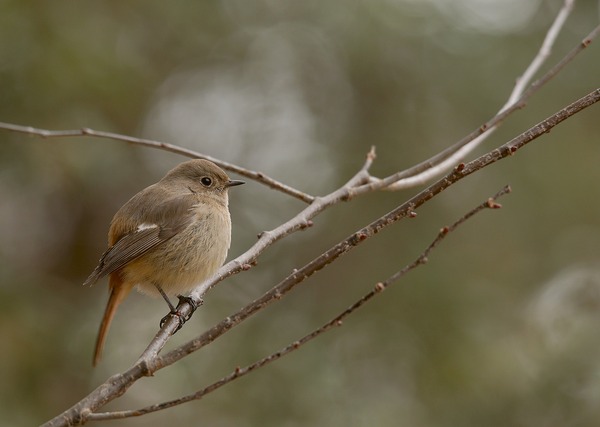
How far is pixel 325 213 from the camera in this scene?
785cm

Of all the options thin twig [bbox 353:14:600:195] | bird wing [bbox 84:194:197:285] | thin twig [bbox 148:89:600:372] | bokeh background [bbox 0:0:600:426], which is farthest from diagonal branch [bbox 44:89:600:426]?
bokeh background [bbox 0:0:600:426]

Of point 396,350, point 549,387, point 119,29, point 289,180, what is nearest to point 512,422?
point 549,387

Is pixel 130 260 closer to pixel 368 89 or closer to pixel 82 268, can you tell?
pixel 82 268

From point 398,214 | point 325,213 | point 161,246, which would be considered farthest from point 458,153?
point 325,213

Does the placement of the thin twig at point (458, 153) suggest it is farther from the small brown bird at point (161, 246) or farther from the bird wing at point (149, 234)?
the bird wing at point (149, 234)

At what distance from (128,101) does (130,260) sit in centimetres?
302

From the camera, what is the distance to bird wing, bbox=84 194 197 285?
432cm

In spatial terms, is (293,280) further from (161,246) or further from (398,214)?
(161,246)

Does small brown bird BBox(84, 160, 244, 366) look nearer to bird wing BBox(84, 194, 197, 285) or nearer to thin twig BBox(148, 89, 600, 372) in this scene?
bird wing BBox(84, 194, 197, 285)

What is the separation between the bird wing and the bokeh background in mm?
1862

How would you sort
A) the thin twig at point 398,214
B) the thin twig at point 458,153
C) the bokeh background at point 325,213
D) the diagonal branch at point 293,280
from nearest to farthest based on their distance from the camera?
the diagonal branch at point 293,280, the thin twig at point 398,214, the thin twig at point 458,153, the bokeh background at point 325,213

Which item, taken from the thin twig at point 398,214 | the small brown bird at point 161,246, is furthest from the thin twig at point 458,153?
the small brown bird at point 161,246

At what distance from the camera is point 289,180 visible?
28.1 ft

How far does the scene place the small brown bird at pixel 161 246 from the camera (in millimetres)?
4398
